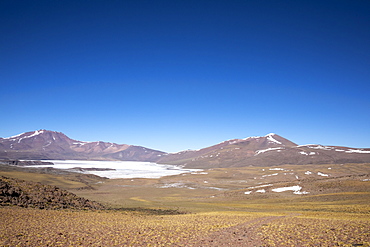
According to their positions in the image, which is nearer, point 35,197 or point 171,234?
point 171,234

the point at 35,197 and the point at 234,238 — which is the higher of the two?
the point at 234,238

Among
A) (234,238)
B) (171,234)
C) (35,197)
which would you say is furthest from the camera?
(35,197)

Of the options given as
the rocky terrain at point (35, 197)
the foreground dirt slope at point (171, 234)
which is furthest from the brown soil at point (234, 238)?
the rocky terrain at point (35, 197)

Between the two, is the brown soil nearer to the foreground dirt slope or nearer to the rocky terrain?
the foreground dirt slope

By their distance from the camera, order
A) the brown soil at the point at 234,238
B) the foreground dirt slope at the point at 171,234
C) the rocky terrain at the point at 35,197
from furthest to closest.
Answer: the rocky terrain at the point at 35,197
the brown soil at the point at 234,238
the foreground dirt slope at the point at 171,234

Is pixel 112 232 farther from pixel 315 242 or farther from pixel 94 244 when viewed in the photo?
pixel 315 242

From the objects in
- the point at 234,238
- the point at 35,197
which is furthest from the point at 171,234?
the point at 35,197

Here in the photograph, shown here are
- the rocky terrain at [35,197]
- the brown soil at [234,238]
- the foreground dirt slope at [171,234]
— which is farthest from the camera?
the rocky terrain at [35,197]

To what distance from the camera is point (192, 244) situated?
42.8 feet

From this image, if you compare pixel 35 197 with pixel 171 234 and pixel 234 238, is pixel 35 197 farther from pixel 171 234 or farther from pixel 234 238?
pixel 234 238

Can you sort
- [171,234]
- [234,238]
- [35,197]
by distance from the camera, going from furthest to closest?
1. [35,197]
2. [171,234]
3. [234,238]

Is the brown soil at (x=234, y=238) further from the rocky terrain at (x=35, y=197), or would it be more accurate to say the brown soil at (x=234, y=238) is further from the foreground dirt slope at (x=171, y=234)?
the rocky terrain at (x=35, y=197)

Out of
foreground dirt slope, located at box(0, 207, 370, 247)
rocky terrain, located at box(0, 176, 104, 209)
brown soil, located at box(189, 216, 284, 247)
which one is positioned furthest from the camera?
rocky terrain, located at box(0, 176, 104, 209)

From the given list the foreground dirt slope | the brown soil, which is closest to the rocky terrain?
the foreground dirt slope
